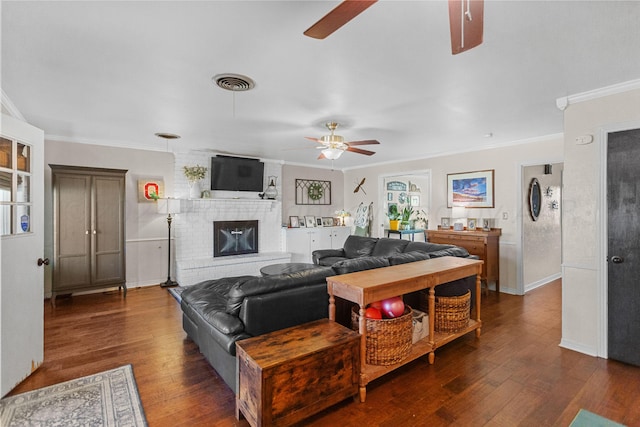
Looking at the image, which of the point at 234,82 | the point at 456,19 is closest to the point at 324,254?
the point at 234,82

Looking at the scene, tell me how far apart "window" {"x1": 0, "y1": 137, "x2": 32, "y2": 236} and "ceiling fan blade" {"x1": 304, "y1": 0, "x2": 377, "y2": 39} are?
2509mm

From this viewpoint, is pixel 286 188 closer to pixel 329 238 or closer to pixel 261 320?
pixel 329 238

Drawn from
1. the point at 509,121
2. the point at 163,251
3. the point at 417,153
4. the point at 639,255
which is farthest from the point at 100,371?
the point at 417,153

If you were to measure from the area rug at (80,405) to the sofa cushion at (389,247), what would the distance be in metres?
3.87

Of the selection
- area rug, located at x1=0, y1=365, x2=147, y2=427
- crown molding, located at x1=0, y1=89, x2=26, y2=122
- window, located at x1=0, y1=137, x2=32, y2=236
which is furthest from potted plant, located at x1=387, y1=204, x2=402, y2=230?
crown molding, located at x1=0, y1=89, x2=26, y2=122

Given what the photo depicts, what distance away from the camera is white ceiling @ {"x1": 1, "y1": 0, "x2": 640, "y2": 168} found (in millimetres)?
1740

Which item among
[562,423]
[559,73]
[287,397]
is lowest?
[562,423]

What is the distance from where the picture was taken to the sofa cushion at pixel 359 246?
219 inches

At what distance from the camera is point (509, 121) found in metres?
3.79

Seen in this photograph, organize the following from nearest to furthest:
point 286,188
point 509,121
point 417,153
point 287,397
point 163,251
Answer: point 287,397, point 509,121, point 163,251, point 417,153, point 286,188

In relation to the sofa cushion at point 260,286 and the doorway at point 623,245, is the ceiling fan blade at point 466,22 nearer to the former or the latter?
the sofa cushion at point 260,286

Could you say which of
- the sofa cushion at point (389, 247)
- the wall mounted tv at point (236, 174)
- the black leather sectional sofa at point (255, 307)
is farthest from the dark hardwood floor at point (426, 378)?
the wall mounted tv at point (236, 174)

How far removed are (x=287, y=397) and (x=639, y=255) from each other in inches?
125

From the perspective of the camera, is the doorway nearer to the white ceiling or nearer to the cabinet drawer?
the white ceiling
